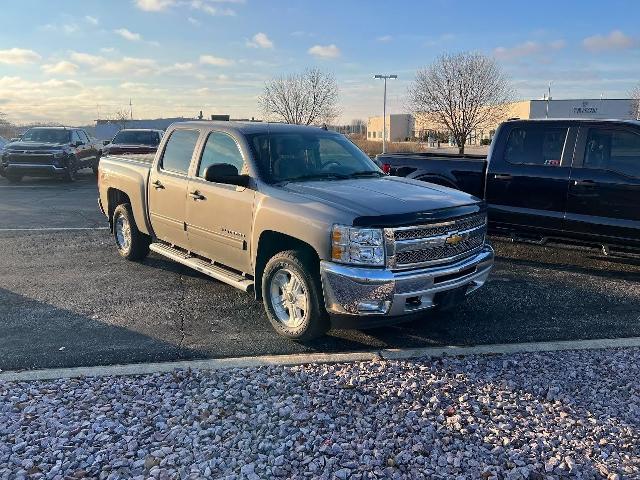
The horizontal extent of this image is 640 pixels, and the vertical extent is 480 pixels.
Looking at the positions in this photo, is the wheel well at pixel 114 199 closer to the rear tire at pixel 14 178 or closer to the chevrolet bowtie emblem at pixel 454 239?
the chevrolet bowtie emblem at pixel 454 239

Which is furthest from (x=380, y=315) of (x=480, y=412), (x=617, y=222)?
(x=617, y=222)

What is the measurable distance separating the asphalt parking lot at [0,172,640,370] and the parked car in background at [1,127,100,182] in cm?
A: 1067

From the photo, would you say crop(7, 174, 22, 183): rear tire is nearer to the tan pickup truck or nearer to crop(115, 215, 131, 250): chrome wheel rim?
crop(115, 215, 131, 250): chrome wheel rim

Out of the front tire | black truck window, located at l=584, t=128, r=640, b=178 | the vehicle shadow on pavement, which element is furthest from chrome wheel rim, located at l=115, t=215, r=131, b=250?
black truck window, located at l=584, t=128, r=640, b=178

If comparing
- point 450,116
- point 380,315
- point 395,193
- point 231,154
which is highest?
point 450,116

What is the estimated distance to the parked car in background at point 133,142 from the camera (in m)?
16.5

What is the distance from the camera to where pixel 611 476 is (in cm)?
283

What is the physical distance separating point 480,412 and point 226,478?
1.66 meters

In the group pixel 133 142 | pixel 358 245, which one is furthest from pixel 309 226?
pixel 133 142

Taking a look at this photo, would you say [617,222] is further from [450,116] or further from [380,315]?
[450,116]

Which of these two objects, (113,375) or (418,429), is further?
(113,375)

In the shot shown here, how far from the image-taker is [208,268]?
5508mm

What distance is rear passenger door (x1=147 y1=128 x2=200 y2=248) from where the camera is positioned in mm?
5887

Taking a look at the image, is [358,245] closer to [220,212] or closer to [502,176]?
[220,212]
